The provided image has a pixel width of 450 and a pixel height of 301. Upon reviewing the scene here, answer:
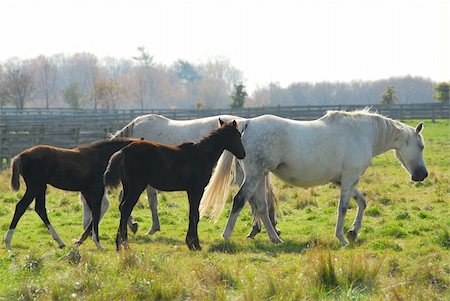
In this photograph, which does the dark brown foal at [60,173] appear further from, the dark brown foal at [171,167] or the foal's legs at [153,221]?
the foal's legs at [153,221]

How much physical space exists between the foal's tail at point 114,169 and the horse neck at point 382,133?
13.7ft

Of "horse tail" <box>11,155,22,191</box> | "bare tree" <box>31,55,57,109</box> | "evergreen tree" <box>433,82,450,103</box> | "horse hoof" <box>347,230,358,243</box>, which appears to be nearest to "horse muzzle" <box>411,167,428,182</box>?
"horse hoof" <box>347,230,358,243</box>

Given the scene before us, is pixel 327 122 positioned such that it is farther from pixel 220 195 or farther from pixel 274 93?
pixel 274 93

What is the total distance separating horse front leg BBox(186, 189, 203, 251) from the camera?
844 centimetres

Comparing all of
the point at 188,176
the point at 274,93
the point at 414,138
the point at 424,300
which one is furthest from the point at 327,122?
the point at 274,93

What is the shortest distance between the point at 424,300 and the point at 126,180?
165 inches

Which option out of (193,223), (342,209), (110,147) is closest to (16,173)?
(110,147)

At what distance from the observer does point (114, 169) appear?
8062 millimetres

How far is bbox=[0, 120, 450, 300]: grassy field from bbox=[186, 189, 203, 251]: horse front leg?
0.16 meters

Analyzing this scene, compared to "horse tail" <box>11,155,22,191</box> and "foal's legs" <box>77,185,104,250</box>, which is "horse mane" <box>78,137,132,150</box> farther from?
"horse tail" <box>11,155,22,191</box>

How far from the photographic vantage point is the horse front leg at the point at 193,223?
8.44m

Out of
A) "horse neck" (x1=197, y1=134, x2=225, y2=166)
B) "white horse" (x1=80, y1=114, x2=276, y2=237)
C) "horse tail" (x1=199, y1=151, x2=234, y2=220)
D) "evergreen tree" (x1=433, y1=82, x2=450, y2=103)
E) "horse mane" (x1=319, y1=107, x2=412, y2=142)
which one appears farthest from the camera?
"evergreen tree" (x1=433, y1=82, x2=450, y2=103)

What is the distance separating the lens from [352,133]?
31.8ft

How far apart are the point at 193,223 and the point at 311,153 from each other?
211 centimetres
